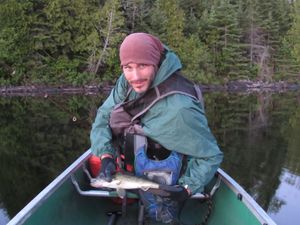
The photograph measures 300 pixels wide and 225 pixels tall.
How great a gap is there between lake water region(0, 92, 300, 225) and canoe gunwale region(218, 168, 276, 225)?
3.64 metres

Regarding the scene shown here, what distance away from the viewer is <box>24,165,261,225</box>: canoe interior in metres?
3.72

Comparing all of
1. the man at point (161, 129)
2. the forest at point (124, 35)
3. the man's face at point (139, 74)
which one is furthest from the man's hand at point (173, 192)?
the forest at point (124, 35)

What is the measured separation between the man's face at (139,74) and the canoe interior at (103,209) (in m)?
1.19

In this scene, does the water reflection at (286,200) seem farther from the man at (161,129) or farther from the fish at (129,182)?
the fish at (129,182)

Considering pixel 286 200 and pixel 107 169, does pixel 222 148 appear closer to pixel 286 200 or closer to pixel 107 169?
pixel 286 200

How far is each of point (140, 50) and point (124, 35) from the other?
3779cm

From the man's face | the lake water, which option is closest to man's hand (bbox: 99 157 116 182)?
the man's face

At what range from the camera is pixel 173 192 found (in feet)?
10.7

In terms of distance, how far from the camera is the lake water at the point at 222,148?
8688 millimetres

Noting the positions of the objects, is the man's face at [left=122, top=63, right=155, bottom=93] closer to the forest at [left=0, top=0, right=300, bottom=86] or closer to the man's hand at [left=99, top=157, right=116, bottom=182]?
the man's hand at [left=99, top=157, right=116, bottom=182]

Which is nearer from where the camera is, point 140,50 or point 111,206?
point 140,50

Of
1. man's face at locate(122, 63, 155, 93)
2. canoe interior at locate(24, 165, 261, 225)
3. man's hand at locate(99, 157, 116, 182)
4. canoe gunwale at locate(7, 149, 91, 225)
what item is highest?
man's face at locate(122, 63, 155, 93)

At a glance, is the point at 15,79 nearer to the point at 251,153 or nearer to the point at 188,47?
the point at 188,47

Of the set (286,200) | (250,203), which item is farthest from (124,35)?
(250,203)
